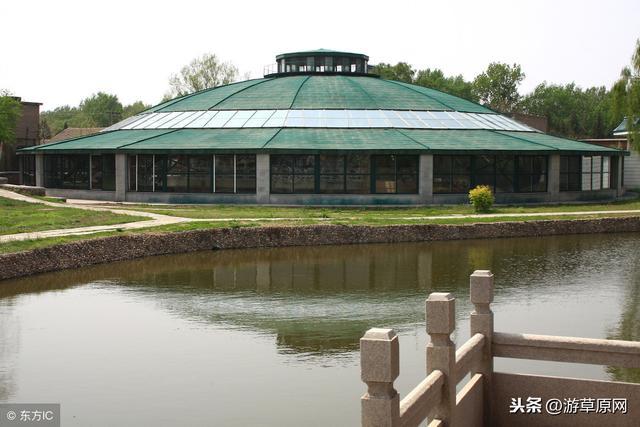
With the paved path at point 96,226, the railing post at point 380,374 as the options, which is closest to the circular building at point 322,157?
the paved path at point 96,226

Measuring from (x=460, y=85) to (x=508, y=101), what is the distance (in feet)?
58.0

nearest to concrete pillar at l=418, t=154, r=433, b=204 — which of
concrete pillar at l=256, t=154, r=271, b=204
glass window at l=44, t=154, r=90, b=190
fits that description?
concrete pillar at l=256, t=154, r=271, b=204

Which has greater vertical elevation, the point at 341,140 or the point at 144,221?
the point at 341,140

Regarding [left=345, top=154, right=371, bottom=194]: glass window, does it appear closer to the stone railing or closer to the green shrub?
the green shrub

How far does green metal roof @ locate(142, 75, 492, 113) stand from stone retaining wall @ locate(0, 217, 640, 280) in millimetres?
21961

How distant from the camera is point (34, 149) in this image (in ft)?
189

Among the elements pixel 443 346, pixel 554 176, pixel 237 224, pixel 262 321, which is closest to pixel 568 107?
pixel 554 176

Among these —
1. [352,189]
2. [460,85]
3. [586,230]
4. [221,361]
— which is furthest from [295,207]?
[460,85]

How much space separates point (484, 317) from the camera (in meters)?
11.9

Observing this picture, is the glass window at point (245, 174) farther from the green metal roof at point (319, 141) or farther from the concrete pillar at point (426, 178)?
the concrete pillar at point (426, 178)

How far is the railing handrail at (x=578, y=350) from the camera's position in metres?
11.1

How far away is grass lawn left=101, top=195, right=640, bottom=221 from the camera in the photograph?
41.7 metres

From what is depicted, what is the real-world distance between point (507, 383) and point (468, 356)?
4.04 ft

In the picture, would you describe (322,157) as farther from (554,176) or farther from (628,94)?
(628,94)
